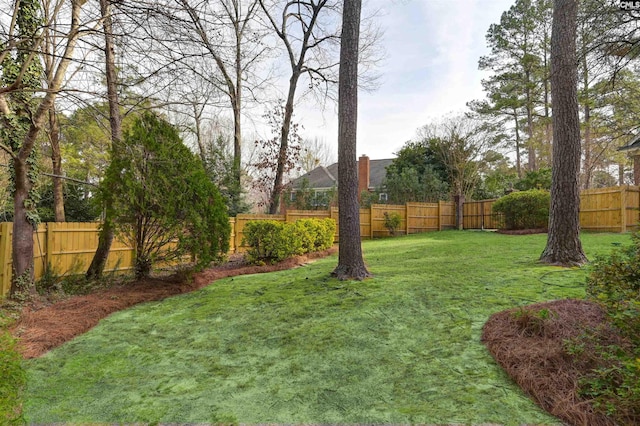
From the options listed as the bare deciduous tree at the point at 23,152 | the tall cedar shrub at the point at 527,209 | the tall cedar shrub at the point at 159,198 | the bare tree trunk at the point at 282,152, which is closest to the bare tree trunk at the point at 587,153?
the tall cedar shrub at the point at 527,209

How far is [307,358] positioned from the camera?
3.17 metres

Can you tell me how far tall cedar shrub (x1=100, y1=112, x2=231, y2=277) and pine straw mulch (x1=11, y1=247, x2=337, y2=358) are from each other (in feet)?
1.50

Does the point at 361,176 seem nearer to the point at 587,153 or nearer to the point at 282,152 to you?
the point at 282,152

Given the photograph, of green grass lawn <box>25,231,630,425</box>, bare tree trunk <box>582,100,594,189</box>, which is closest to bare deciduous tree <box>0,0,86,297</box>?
green grass lawn <box>25,231,630,425</box>

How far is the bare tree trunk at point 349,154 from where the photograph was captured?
5887 millimetres

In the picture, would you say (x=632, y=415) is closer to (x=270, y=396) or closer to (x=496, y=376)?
(x=496, y=376)

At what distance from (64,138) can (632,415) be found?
69.8ft

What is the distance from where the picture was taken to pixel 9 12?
15.0 feet

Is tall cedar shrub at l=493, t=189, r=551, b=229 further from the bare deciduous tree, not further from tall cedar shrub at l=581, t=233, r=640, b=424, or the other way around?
the bare deciduous tree

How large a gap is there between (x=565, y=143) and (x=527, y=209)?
7.96 meters

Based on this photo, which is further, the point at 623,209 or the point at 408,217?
the point at 408,217

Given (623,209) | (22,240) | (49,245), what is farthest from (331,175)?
(22,240)

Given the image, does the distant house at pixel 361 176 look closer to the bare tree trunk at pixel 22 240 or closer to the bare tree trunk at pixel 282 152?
the bare tree trunk at pixel 282 152

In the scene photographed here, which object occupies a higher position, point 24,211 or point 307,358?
point 24,211
